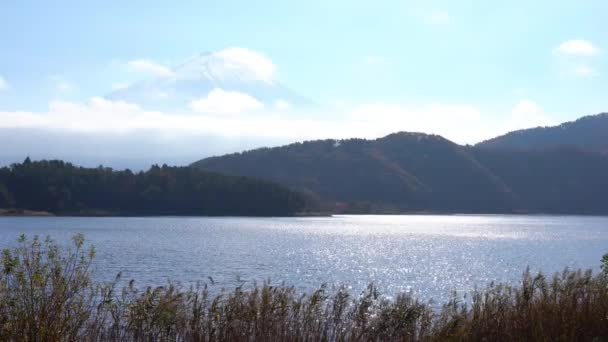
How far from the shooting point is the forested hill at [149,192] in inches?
6127

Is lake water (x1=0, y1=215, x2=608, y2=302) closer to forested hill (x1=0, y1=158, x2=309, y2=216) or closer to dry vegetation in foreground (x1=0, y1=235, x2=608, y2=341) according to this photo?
dry vegetation in foreground (x1=0, y1=235, x2=608, y2=341)

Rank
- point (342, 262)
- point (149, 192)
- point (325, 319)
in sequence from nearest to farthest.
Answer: point (325, 319) → point (342, 262) → point (149, 192)

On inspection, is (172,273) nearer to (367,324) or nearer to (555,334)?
(367,324)

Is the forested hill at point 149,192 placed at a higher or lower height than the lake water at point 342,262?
higher

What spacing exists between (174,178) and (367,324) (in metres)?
158

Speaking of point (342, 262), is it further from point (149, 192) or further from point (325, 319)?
point (149, 192)

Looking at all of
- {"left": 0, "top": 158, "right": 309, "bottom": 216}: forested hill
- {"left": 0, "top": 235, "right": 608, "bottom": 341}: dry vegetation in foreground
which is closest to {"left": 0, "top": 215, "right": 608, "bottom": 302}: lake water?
{"left": 0, "top": 235, "right": 608, "bottom": 341}: dry vegetation in foreground

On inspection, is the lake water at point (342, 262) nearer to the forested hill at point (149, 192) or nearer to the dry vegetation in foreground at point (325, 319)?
the dry vegetation in foreground at point (325, 319)

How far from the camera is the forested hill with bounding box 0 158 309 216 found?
156m

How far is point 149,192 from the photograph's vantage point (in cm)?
16788

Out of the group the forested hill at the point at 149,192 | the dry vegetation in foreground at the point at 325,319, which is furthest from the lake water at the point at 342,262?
the forested hill at the point at 149,192

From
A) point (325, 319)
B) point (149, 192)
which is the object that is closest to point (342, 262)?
point (325, 319)

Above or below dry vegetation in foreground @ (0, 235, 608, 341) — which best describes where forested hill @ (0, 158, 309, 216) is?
above

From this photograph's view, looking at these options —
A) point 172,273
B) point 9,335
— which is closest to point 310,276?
point 172,273
